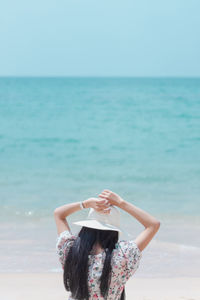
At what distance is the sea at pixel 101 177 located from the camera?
6.89m

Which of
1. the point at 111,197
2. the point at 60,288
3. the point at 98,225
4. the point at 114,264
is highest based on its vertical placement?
the point at 111,197

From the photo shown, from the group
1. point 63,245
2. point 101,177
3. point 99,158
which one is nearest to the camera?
point 63,245

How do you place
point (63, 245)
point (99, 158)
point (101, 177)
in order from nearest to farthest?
point (63, 245)
point (101, 177)
point (99, 158)

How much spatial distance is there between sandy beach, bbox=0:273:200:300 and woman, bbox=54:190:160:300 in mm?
2609

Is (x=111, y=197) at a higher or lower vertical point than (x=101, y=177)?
higher

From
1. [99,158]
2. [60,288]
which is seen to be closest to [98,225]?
[60,288]

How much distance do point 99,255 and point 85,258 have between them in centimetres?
7

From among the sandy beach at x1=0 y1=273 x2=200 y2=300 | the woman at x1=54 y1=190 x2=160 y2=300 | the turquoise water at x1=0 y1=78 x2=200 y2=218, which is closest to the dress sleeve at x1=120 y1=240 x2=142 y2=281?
the woman at x1=54 y1=190 x2=160 y2=300

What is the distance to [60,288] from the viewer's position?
5.61 m

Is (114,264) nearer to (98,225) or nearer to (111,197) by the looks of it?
(98,225)

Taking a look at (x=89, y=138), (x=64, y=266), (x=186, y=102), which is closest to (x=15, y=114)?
(x=89, y=138)

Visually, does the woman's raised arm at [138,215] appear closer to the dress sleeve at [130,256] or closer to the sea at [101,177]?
the dress sleeve at [130,256]

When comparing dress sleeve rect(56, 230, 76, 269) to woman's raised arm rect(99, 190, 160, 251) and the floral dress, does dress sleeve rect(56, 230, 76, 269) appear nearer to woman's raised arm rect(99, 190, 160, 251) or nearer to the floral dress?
the floral dress

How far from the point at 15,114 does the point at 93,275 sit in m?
31.1
